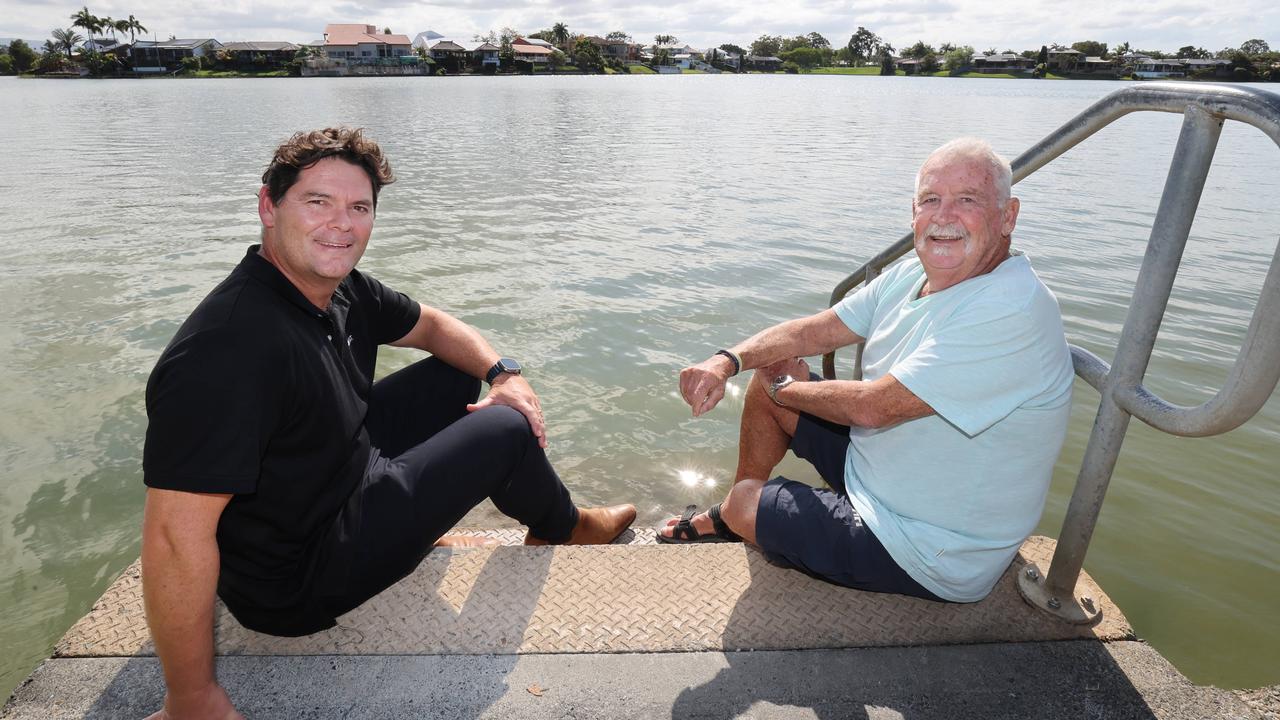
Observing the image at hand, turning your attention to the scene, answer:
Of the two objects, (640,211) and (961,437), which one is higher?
(961,437)

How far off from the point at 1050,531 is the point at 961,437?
269cm

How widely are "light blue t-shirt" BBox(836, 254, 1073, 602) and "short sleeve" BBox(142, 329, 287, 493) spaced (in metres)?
1.81

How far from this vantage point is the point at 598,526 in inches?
133

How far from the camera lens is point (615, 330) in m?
7.67

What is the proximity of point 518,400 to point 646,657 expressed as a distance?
1.13 metres

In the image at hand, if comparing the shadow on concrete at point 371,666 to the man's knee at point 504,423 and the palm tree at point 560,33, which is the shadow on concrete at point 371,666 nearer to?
the man's knee at point 504,423

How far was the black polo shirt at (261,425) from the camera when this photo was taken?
181 cm

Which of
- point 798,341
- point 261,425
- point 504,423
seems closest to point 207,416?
point 261,425

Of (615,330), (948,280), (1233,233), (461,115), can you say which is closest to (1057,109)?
(461,115)

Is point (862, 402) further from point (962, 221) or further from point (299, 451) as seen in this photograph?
point (299, 451)

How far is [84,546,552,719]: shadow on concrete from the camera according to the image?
6.88ft

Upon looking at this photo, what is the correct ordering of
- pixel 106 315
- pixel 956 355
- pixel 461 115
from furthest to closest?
pixel 461 115 → pixel 106 315 → pixel 956 355

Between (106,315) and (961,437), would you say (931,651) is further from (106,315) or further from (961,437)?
(106,315)

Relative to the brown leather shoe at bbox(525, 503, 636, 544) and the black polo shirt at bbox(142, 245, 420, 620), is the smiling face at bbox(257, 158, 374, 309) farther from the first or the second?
the brown leather shoe at bbox(525, 503, 636, 544)
